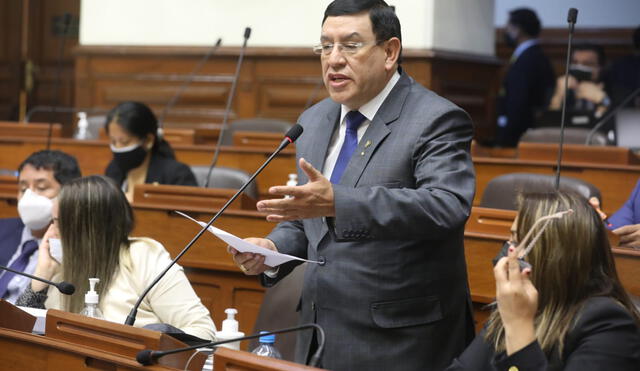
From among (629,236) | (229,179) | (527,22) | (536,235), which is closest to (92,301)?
(536,235)

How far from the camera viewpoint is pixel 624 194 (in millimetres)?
4160

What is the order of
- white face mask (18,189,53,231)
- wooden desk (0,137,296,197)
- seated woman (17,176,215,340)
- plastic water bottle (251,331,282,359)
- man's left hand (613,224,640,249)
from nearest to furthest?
plastic water bottle (251,331,282,359)
seated woman (17,176,215,340)
man's left hand (613,224,640,249)
white face mask (18,189,53,231)
wooden desk (0,137,296,197)

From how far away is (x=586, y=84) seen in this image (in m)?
5.92

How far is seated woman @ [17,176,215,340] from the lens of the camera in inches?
102

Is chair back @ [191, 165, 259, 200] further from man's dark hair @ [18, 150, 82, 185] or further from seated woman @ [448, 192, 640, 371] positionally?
seated woman @ [448, 192, 640, 371]

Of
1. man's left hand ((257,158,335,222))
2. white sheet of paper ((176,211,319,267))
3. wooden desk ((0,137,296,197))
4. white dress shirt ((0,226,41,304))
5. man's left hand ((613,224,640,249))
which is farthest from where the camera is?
wooden desk ((0,137,296,197))

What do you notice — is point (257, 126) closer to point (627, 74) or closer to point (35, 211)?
point (627, 74)

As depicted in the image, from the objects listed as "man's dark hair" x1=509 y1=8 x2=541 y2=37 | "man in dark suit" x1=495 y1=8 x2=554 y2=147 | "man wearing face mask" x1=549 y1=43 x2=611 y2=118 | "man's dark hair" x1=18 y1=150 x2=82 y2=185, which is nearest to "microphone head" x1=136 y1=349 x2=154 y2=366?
"man's dark hair" x1=18 y1=150 x2=82 y2=185

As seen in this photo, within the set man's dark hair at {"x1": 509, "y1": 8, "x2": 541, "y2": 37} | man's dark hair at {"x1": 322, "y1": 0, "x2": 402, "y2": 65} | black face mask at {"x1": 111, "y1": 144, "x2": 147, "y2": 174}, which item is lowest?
black face mask at {"x1": 111, "y1": 144, "x2": 147, "y2": 174}

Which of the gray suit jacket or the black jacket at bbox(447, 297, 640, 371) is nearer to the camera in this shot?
the black jacket at bbox(447, 297, 640, 371)

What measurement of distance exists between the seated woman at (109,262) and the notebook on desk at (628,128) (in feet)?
10.7

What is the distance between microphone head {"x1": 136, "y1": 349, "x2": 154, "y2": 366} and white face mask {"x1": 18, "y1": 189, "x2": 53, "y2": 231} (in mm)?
1448

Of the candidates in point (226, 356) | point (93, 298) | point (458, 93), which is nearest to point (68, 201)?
point (93, 298)

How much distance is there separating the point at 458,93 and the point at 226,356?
519 centimetres
